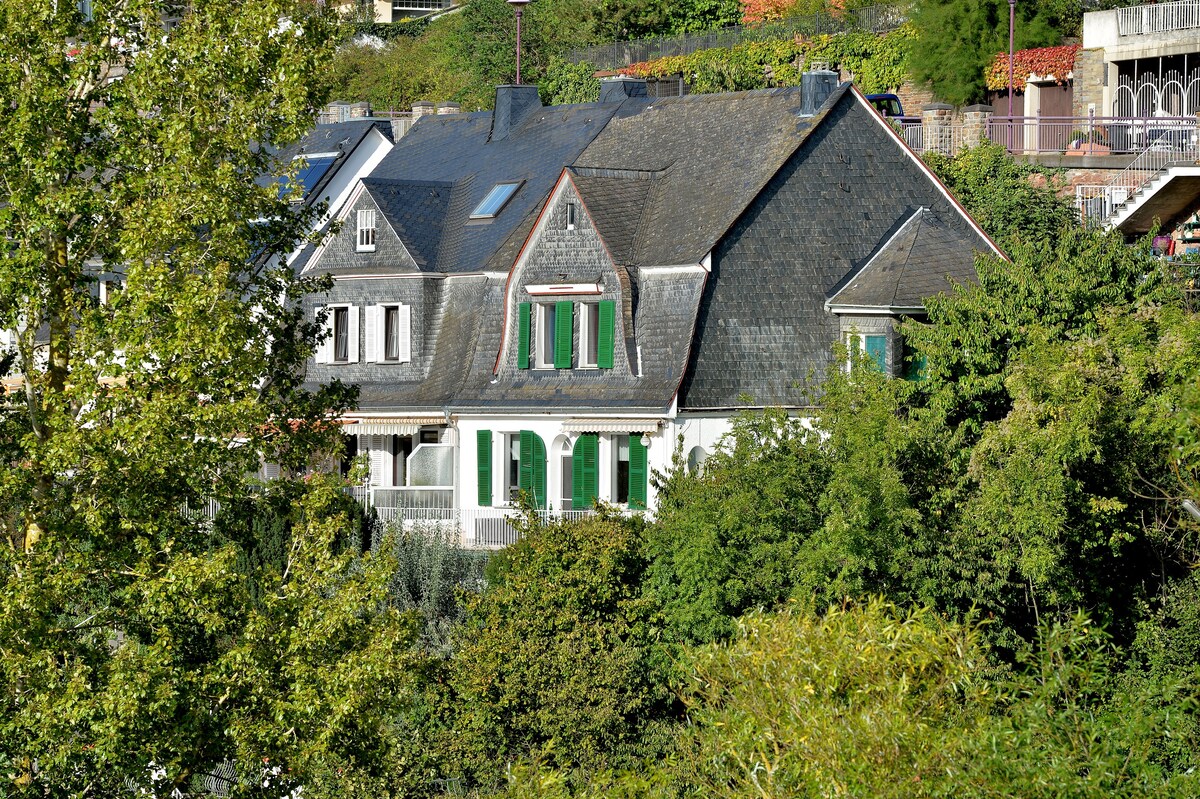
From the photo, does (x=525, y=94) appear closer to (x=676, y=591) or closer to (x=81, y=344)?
(x=676, y=591)

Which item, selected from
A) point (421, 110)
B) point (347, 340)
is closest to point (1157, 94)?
point (421, 110)

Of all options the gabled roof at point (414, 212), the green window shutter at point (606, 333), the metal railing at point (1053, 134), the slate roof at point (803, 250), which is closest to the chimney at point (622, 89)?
the gabled roof at point (414, 212)

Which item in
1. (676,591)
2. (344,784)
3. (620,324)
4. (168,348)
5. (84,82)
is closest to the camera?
(168,348)

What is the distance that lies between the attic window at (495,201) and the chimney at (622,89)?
16.8 feet

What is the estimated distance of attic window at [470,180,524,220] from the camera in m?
46.5

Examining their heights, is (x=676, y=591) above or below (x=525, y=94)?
below

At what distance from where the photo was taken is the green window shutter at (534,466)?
140 ft

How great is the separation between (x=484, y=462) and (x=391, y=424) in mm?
2672

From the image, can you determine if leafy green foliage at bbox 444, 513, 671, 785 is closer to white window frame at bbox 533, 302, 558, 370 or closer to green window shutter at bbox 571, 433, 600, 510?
green window shutter at bbox 571, 433, 600, 510

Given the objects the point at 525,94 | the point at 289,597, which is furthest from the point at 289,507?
the point at 525,94

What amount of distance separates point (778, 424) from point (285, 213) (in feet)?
36.0

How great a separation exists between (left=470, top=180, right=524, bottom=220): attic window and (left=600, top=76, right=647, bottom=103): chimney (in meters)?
5.11

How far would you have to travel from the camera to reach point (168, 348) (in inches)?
1024

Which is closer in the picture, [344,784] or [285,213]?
[285,213]
